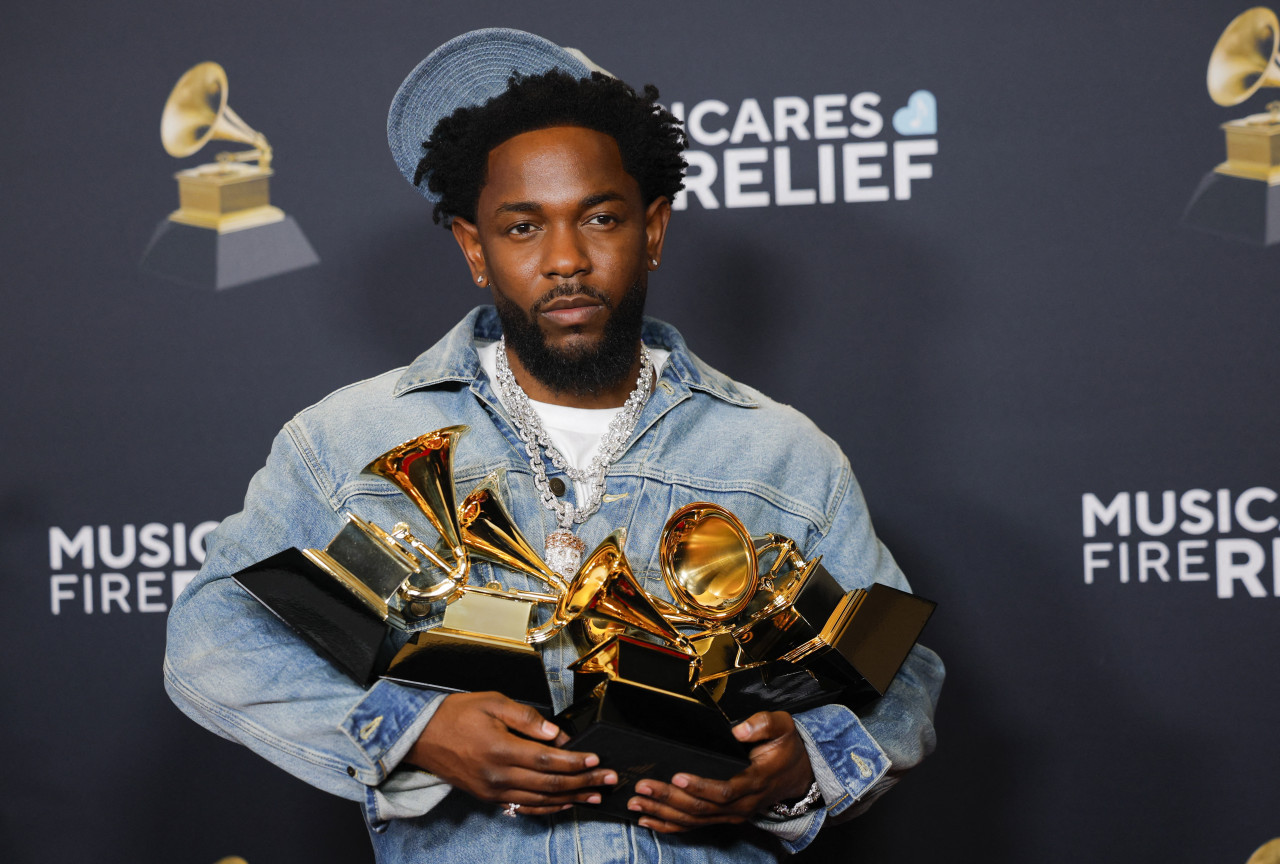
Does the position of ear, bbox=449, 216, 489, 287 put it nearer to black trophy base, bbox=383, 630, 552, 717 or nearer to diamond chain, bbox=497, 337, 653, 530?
diamond chain, bbox=497, 337, 653, 530

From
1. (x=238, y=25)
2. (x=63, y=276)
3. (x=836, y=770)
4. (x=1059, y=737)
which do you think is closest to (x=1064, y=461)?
(x=1059, y=737)

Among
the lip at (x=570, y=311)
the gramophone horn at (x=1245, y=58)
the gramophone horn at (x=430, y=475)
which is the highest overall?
the gramophone horn at (x=1245, y=58)

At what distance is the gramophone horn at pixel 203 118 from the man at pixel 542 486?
27.9 inches

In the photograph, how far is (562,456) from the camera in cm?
156

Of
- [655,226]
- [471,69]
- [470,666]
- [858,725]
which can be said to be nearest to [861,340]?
[655,226]

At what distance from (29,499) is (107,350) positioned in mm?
326

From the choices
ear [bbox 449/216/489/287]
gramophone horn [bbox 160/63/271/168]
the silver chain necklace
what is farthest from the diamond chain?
gramophone horn [bbox 160/63/271/168]

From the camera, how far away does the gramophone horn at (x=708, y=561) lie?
1290 millimetres

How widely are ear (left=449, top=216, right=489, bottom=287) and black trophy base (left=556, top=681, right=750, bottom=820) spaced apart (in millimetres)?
709

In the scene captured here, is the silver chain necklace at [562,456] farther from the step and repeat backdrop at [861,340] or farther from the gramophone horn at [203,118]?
the gramophone horn at [203,118]

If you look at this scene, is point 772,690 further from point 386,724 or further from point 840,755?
point 386,724

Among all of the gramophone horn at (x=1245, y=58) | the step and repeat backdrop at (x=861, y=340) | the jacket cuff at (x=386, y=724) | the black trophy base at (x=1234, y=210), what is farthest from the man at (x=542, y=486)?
the gramophone horn at (x=1245, y=58)

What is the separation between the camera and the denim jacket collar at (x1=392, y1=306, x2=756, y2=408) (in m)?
1.56

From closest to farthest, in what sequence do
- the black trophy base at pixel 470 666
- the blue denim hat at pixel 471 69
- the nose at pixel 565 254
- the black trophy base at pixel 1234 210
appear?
the black trophy base at pixel 470 666 → the nose at pixel 565 254 → the blue denim hat at pixel 471 69 → the black trophy base at pixel 1234 210
